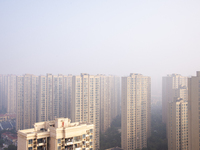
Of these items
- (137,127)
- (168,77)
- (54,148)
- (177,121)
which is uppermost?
(168,77)

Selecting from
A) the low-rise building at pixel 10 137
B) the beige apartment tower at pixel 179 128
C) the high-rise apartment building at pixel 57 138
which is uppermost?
the high-rise apartment building at pixel 57 138

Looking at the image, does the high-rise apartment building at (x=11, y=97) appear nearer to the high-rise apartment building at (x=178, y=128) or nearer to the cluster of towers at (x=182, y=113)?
the cluster of towers at (x=182, y=113)

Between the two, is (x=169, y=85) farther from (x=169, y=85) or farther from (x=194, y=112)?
(x=194, y=112)

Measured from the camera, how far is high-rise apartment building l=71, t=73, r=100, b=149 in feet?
23.1

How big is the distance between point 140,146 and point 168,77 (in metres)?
4.71

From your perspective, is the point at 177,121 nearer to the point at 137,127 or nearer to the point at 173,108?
the point at 173,108

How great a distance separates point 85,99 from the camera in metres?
7.27

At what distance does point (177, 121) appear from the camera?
5.89 m

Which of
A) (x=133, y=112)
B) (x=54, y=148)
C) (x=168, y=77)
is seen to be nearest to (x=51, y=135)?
(x=54, y=148)

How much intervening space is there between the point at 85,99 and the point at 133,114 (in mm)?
1989

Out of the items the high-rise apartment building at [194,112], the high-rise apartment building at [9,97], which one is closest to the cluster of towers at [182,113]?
the high-rise apartment building at [194,112]

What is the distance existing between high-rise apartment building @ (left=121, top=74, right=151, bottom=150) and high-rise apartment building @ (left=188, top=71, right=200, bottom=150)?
3394 mm

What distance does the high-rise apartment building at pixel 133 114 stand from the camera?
715cm

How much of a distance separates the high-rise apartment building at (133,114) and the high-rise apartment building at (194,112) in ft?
11.1
